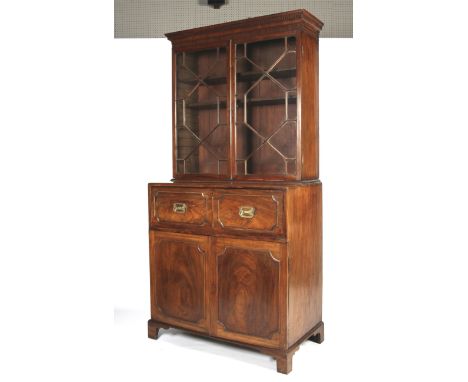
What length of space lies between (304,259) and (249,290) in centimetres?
35

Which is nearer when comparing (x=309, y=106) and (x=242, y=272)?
(x=242, y=272)

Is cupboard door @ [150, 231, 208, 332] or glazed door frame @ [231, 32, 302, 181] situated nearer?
glazed door frame @ [231, 32, 302, 181]

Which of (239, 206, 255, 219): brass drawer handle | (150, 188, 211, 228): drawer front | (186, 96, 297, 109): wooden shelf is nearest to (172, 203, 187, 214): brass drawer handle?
(150, 188, 211, 228): drawer front

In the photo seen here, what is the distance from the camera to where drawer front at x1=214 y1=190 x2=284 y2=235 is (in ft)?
8.38

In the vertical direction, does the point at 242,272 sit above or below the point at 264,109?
below

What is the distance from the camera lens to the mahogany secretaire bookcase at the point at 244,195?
8.55 ft

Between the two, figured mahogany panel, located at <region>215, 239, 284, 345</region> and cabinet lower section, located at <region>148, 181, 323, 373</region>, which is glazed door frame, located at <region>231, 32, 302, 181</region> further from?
figured mahogany panel, located at <region>215, 239, 284, 345</region>

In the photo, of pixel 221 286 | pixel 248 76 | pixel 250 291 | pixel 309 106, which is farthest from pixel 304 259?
pixel 248 76

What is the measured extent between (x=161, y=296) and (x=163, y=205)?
0.56 metres

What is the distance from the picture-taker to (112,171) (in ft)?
12.2

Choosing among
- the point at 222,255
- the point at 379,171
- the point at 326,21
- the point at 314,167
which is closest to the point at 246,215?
the point at 222,255

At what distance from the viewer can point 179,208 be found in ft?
9.56

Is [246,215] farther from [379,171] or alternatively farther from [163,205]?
[379,171]

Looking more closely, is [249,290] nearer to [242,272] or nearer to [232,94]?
[242,272]
